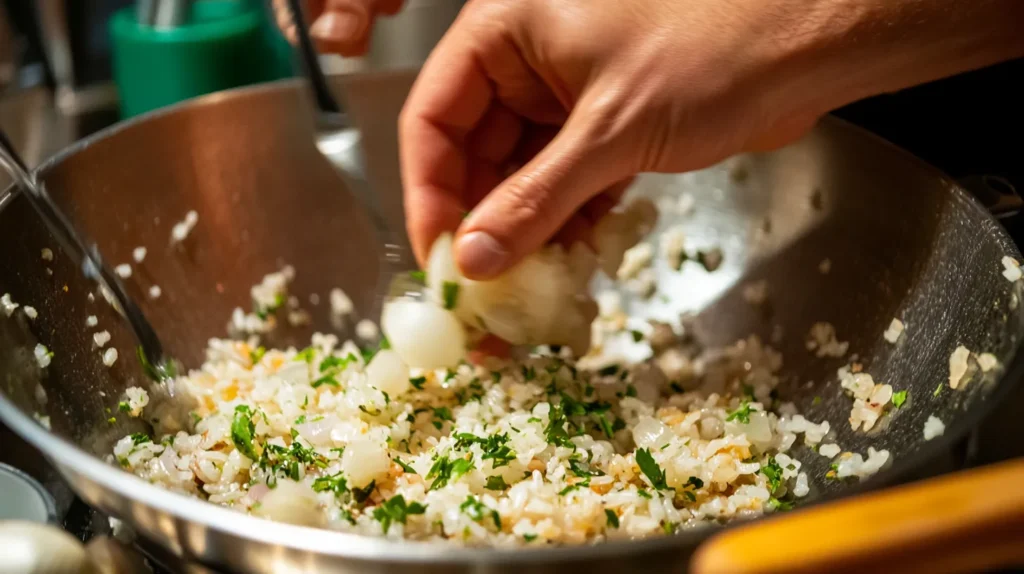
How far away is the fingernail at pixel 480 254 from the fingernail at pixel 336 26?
42 centimetres

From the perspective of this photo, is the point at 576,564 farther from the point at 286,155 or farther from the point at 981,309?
the point at 286,155

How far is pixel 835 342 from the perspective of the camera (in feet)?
3.08

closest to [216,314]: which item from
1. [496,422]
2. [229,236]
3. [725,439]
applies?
[229,236]

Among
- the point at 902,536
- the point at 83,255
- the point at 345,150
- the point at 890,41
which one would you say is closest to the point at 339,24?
the point at 345,150

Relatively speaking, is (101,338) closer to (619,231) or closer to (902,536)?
(619,231)

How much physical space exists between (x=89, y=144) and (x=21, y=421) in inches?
17.3

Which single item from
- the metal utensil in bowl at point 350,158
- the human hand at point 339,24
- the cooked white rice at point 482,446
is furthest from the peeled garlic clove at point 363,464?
the human hand at point 339,24

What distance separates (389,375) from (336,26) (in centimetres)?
47

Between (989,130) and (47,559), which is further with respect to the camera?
(989,130)

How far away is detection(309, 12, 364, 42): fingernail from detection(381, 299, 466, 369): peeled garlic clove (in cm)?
39

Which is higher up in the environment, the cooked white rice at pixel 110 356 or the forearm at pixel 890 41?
the forearm at pixel 890 41

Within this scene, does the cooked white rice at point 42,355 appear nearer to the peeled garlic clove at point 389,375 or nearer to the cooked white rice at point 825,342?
the peeled garlic clove at point 389,375

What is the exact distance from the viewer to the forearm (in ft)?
2.56

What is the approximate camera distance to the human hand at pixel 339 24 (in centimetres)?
108
